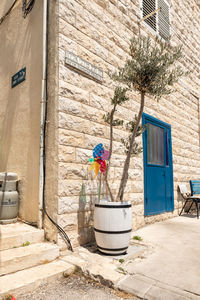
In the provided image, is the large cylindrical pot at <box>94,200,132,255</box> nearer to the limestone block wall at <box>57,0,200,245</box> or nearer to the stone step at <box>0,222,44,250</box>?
the limestone block wall at <box>57,0,200,245</box>

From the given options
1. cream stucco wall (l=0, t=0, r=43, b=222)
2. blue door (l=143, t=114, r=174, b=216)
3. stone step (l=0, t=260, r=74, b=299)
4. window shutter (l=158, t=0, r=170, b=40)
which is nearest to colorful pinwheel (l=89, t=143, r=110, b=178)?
cream stucco wall (l=0, t=0, r=43, b=222)

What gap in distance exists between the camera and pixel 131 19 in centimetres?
481

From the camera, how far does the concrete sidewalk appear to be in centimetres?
208

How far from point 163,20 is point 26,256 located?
623cm

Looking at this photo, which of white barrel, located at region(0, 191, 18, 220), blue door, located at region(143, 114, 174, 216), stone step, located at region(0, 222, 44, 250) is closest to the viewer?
stone step, located at region(0, 222, 44, 250)

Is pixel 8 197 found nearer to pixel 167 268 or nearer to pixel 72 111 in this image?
pixel 72 111

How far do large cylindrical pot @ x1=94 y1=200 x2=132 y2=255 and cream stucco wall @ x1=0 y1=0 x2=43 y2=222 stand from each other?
962 mm

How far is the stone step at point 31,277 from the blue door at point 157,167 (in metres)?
2.40

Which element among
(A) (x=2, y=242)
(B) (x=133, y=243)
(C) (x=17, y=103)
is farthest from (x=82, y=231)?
(C) (x=17, y=103)

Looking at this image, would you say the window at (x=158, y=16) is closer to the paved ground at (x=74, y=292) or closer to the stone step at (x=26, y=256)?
the stone step at (x=26, y=256)

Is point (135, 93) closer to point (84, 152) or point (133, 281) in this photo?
point (84, 152)

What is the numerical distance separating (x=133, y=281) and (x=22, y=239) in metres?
1.38

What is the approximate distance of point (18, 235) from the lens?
2.75m

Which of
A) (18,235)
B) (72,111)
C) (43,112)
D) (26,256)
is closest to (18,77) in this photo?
(43,112)
